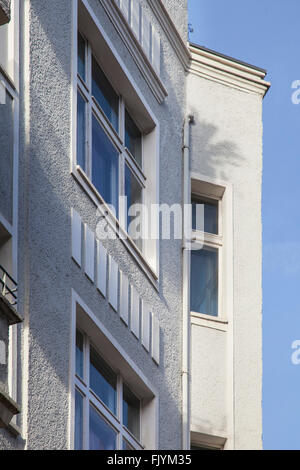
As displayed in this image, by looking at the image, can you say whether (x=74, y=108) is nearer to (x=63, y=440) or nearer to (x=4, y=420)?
(x=63, y=440)

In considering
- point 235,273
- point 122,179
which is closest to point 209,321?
point 235,273

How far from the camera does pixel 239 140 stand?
68.6 feet

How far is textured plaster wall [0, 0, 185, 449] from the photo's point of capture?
13609mm

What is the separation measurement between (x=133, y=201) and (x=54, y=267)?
144 inches

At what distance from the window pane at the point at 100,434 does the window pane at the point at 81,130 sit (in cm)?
265

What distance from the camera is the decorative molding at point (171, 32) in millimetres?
19500

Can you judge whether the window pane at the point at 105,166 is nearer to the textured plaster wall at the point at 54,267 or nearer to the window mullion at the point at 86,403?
the textured plaster wall at the point at 54,267

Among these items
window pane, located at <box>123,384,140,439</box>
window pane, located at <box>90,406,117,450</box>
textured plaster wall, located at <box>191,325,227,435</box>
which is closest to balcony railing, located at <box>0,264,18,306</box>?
window pane, located at <box>90,406,117,450</box>

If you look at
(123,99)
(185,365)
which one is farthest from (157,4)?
(185,365)

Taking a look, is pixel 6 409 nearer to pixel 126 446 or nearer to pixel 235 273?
pixel 126 446

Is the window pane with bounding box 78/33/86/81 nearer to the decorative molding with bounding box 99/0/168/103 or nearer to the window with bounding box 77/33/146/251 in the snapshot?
the window with bounding box 77/33/146/251

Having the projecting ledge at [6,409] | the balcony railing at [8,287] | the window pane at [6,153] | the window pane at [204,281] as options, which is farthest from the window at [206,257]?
the projecting ledge at [6,409]

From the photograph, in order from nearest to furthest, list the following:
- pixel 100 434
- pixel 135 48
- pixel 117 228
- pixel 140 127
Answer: pixel 100 434
pixel 117 228
pixel 135 48
pixel 140 127

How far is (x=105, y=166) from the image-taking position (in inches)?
675
